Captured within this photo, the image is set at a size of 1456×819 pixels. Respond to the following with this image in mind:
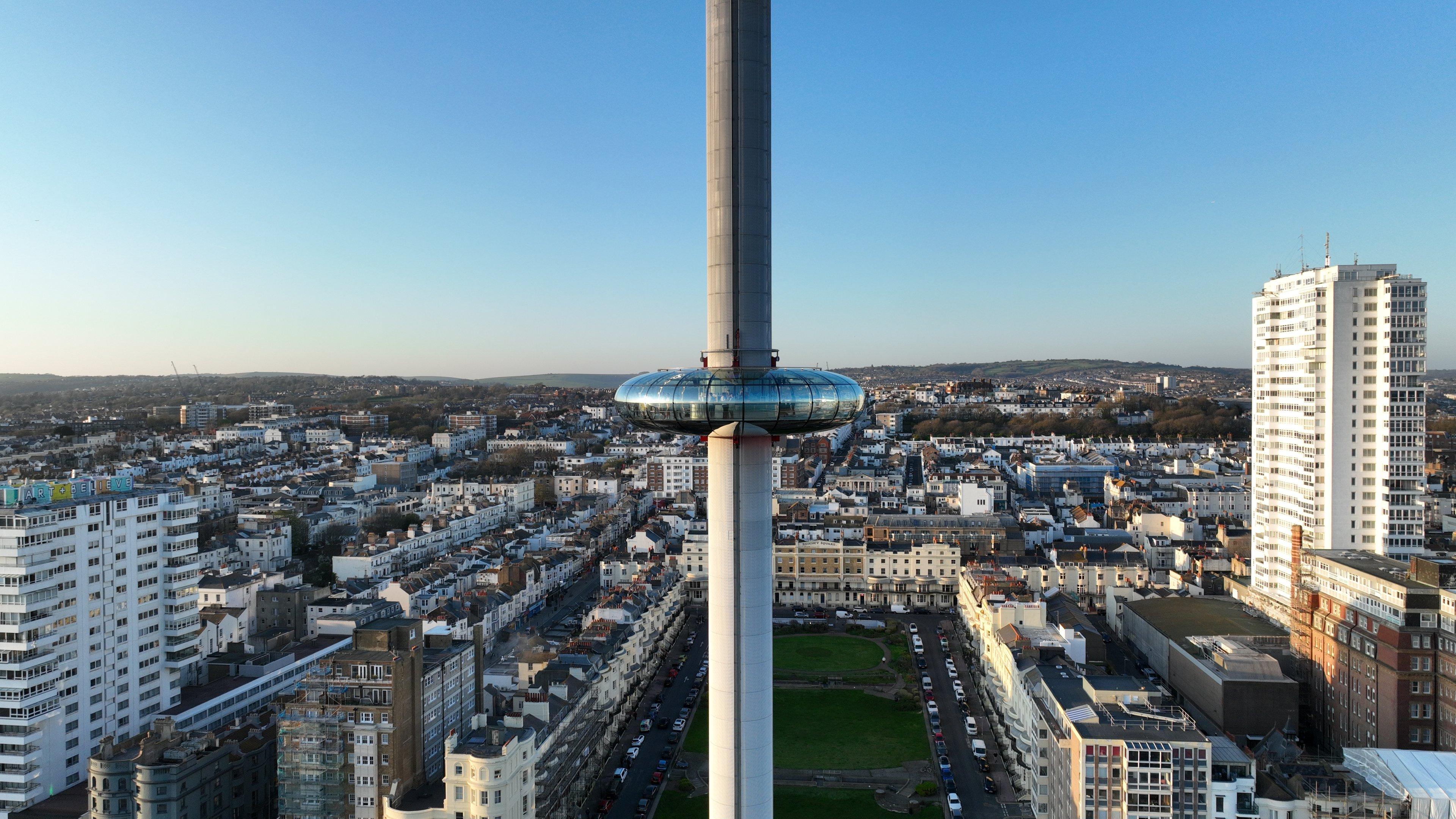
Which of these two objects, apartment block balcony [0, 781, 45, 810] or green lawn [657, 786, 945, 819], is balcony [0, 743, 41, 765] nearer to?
apartment block balcony [0, 781, 45, 810]

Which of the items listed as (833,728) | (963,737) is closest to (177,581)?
(833,728)

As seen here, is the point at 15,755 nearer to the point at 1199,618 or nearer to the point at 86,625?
the point at 86,625

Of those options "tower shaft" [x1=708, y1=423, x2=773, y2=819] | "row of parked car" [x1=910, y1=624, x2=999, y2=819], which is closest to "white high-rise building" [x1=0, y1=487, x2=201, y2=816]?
"tower shaft" [x1=708, y1=423, x2=773, y2=819]

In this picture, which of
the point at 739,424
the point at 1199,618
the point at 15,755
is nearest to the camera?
the point at 739,424

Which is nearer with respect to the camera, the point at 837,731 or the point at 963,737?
the point at 963,737

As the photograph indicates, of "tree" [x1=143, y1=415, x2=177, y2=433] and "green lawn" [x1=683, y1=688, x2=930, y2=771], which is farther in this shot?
"tree" [x1=143, y1=415, x2=177, y2=433]

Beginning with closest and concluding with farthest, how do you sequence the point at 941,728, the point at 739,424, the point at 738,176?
the point at 739,424, the point at 738,176, the point at 941,728

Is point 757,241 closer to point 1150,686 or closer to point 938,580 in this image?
point 1150,686

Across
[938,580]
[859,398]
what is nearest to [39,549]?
[859,398]
